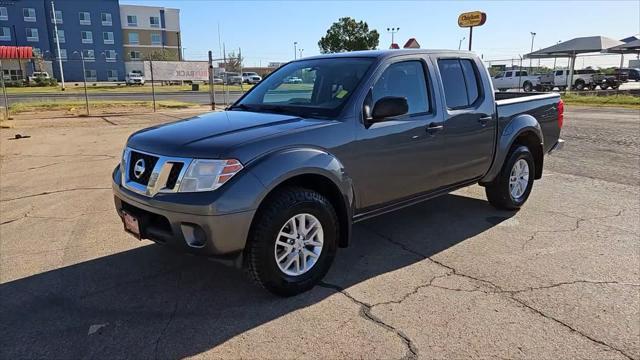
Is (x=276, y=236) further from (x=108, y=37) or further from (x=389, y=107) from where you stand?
(x=108, y=37)

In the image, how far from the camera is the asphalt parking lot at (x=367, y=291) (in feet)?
9.98

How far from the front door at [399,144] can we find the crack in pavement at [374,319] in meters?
0.72

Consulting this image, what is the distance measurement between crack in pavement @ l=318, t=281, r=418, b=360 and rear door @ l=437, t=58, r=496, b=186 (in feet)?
5.58

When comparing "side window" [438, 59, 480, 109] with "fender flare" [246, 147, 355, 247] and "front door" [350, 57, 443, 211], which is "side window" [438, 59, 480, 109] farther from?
"fender flare" [246, 147, 355, 247]

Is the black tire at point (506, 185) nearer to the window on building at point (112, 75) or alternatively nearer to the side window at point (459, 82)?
the side window at point (459, 82)

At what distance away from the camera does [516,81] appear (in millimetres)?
39031

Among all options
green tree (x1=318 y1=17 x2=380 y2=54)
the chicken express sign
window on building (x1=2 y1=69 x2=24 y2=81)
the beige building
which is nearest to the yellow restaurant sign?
the chicken express sign

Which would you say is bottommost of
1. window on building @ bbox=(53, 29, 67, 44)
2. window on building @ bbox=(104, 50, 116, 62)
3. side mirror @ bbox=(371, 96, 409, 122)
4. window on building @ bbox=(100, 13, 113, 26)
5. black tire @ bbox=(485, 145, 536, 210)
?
black tire @ bbox=(485, 145, 536, 210)

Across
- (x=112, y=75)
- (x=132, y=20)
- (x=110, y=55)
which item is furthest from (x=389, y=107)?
(x=132, y=20)

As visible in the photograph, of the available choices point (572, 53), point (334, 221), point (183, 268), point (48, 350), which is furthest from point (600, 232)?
point (572, 53)

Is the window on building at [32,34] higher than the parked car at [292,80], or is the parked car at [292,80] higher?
the window on building at [32,34]

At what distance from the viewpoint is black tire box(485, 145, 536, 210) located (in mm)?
5688

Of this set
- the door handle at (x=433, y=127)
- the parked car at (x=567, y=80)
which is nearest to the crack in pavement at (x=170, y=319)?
the door handle at (x=433, y=127)

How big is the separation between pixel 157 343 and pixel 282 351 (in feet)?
2.59
